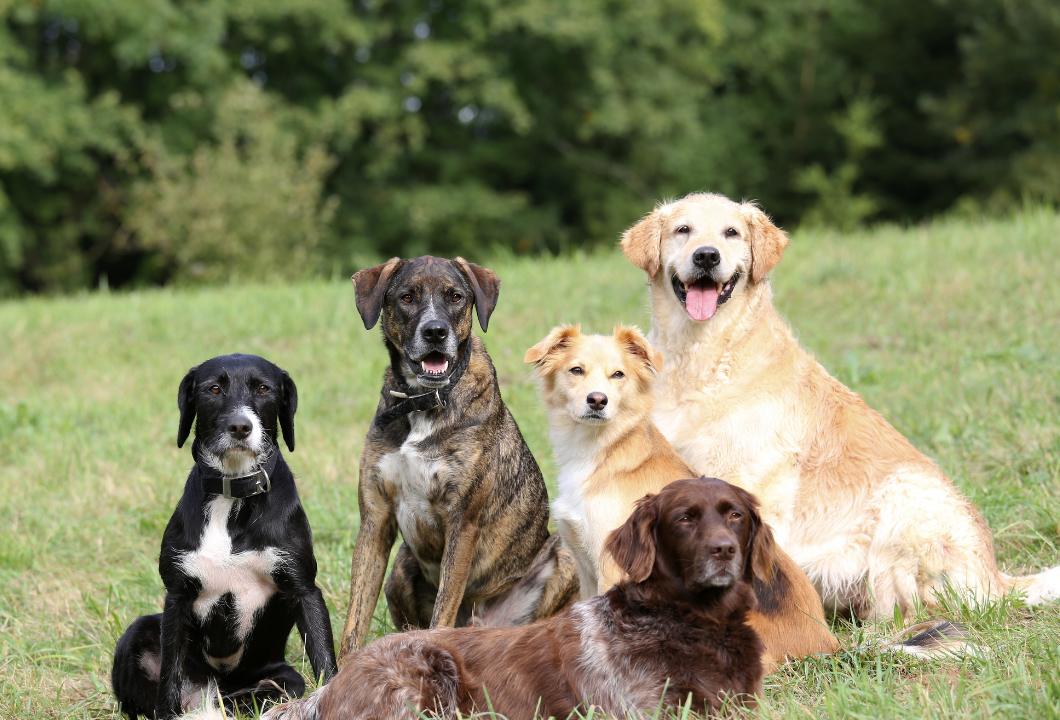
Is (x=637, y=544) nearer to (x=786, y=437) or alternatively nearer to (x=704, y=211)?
(x=786, y=437)

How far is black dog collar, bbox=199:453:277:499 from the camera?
4.72 meters

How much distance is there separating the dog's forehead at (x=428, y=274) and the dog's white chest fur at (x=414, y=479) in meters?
0.60

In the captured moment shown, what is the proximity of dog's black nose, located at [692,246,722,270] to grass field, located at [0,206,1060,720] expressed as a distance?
5.83ft

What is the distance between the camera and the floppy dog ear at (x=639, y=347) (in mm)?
5324

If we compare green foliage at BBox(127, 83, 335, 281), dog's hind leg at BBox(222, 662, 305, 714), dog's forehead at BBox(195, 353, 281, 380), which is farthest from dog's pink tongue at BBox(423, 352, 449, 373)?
green foliage at BBox(127, 83, 335, 281)

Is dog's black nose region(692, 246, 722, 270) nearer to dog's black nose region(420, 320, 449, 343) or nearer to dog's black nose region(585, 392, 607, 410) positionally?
dog's black nose region(585, 392, 607, 410)

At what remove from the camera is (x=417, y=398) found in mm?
5148

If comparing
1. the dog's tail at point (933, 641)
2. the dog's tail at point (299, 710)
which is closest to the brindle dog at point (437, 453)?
the dog's tail at point (299, 710)

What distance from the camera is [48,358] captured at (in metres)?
11.5

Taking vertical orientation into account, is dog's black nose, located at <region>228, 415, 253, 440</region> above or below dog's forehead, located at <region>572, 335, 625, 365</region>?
below

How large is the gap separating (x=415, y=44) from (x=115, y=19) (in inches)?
238

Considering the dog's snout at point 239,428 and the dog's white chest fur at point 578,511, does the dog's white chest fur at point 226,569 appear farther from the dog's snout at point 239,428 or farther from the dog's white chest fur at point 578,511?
the dog's white chest fur at point 578,511

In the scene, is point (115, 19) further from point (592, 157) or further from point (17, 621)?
point (17, 621)

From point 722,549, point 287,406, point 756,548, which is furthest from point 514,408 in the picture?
point 722,549
